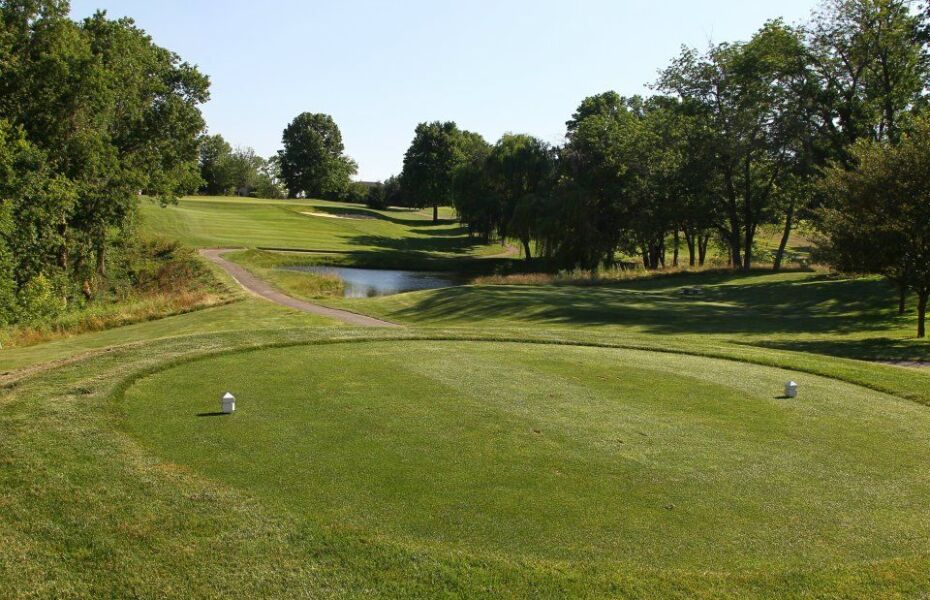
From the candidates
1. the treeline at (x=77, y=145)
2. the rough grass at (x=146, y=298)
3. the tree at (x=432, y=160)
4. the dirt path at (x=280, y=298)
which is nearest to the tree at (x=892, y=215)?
the dirt path at (x=280, y=298)

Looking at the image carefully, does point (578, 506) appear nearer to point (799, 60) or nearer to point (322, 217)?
point (799, 60)

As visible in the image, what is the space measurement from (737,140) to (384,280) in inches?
1093

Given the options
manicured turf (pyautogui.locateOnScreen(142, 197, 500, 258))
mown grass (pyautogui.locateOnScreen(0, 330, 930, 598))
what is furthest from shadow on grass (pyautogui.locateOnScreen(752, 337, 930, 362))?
manicured turf (pyautogui.locateOnScreen(142, 197, 500, 258))

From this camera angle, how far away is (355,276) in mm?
55812

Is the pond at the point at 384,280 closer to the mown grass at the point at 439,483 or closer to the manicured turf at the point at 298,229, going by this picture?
the manicured turf at the point at 298,229

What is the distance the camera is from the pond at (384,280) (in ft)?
159

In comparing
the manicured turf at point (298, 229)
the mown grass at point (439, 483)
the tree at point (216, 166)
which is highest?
the tree at point (216, 166)

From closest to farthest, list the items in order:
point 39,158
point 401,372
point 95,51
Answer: point 401,372 < point 39,158 < point 95,51

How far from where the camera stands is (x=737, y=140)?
150ft

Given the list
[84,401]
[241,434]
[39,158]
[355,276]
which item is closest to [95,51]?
[39,158]

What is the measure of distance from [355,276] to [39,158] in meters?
27.6

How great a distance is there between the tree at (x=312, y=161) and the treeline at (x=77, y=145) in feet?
289

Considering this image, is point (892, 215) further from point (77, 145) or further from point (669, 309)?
point (77, 145)

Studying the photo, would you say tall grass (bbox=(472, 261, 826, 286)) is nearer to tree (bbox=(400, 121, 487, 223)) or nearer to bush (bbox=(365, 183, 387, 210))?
tree (bbox=(400, 121, 487, 223))
